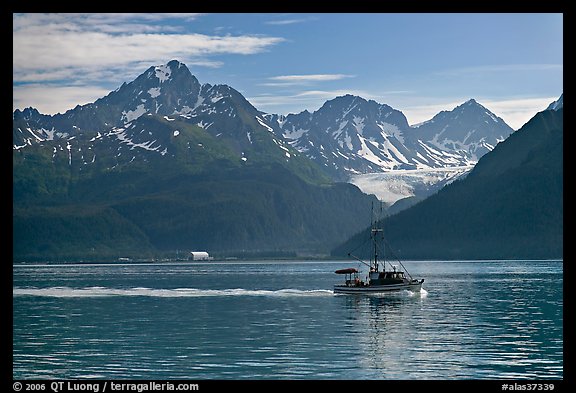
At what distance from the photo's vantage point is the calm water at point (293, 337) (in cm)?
6400

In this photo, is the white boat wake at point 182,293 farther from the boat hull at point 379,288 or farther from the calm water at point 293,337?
the calm water at point 293,337

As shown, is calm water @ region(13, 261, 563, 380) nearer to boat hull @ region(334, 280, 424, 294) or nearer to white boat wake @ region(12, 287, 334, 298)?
boat hull @ region(334, 280, 424, 294)

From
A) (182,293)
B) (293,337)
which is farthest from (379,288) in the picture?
(293,337)

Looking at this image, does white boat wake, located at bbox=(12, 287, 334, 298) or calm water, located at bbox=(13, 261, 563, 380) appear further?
white boat wake, located at bbox=(12, 287, 334, 298)

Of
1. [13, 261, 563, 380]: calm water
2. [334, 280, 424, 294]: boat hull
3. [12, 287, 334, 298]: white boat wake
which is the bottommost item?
[13, 261, 563, 380]: calm water

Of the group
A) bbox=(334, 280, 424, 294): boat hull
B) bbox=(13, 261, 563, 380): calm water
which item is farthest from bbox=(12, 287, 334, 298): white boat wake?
bbox=(13, 261, 563, 380): calm water

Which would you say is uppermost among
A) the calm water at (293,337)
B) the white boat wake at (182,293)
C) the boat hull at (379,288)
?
the boat hull at (379,288)

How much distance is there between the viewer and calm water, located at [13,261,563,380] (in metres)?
64.0

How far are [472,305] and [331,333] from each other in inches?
1641

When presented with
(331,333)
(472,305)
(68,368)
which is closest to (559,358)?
(331,333)

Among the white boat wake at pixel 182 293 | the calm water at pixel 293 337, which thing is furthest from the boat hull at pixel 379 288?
the white boat wake at pixel 182 293

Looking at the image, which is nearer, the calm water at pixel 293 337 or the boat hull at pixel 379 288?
the calm water at pixel 293 337

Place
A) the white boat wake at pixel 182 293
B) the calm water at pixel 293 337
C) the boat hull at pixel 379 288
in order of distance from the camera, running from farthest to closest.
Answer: the white boat wake at pixel 182 293
the boat hull at pixel 379 288
the calm water at pixel 293 337

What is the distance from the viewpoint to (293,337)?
8500 cm
